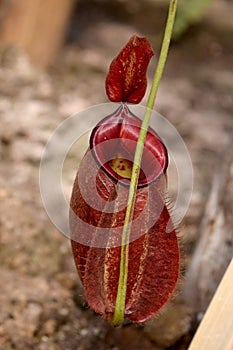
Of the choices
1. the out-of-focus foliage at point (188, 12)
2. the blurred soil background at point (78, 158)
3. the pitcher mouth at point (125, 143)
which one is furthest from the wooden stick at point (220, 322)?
the out-of-focus foliage at point (188, 12)

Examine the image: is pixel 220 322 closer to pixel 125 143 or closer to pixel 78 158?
pixel 125 143

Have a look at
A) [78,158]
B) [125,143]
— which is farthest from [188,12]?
[125,143]

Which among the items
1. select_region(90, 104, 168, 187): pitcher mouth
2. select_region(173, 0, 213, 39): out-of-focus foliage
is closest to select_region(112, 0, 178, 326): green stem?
select_region(90, 104, 168, 187): pitcher mouth

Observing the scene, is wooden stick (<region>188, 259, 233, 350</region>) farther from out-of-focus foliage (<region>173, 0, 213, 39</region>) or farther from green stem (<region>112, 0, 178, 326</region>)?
out-of-focus foliage (<region>173, 0, 213, 39</region>)

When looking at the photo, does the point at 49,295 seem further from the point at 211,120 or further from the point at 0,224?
the point at 211,120

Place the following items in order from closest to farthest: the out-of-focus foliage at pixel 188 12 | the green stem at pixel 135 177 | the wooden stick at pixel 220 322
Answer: the green stem at pixel 135 177, the wooden stick at pixel 220 322, the out-of-focus foliage at pixel 188 12

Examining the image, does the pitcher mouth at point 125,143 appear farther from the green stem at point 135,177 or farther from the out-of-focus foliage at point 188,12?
the out-of-focus foliage at point 188,12
